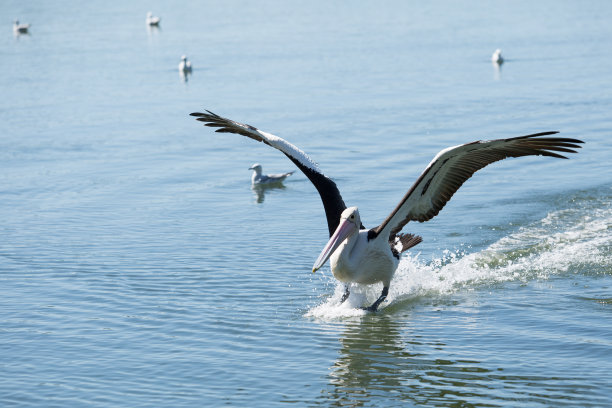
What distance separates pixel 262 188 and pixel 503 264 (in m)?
5.89

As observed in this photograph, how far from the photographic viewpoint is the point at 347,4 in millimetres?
51781

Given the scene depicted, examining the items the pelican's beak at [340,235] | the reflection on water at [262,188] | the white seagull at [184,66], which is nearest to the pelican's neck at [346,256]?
the pelican's beak at [340,235]

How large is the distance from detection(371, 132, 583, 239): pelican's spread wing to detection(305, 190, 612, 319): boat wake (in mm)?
810

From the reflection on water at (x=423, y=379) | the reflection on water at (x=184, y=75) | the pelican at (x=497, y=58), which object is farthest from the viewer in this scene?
the reflection on water at (x=184, y=75)

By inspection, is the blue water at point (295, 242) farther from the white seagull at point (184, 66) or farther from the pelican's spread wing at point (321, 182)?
the pelican's spread wing at point (321, 182)

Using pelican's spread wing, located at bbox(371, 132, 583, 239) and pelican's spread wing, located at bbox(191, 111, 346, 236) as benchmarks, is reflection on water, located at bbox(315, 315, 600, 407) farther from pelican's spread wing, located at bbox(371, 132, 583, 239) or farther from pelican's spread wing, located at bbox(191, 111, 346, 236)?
pelican's spread wing, located at bbox(191, 111, 346, 236)

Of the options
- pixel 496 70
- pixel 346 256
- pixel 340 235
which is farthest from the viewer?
pixel 496 70

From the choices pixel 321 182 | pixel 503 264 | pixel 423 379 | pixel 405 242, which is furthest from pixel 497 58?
pixel 423 379

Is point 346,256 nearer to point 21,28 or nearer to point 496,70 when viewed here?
point 496,70

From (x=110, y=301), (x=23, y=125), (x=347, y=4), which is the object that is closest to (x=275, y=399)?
(x=110, y=301)

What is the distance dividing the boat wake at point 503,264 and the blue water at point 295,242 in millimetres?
38

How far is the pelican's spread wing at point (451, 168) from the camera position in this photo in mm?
8883

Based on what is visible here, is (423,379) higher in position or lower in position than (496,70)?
lower

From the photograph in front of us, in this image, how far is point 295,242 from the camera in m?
12.5
